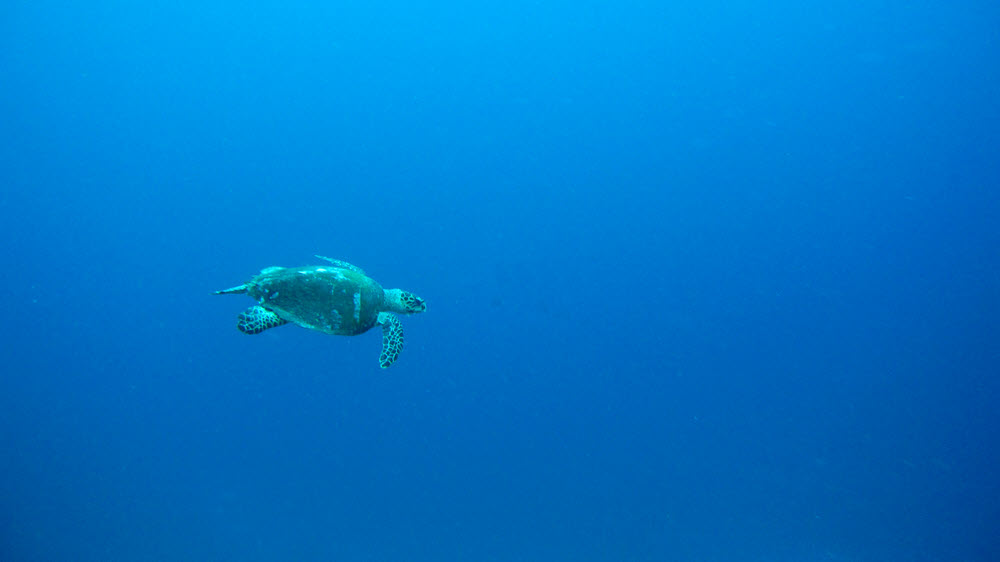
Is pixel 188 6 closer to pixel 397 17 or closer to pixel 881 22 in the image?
pixel 397 17

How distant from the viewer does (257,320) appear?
12.3ft

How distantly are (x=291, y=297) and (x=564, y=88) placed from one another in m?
7.21

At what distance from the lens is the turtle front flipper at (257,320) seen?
371cm

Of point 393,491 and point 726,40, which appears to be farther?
point 726,40

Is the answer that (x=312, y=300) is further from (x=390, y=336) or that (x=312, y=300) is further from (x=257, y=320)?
(x=390, y=336)

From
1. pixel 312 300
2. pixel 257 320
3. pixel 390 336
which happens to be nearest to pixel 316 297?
pixel 312 300

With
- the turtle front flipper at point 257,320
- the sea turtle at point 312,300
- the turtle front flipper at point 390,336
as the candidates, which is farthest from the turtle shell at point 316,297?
the turtle front flipper at point 390,336

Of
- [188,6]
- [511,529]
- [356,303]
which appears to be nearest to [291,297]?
[356,303]

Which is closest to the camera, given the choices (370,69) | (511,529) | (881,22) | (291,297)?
(291,297)

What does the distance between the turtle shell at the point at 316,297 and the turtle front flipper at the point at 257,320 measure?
0.40ft

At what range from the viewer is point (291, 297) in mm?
3541

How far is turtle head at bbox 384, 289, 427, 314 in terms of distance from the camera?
4.44 meters

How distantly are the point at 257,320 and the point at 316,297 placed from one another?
60cm

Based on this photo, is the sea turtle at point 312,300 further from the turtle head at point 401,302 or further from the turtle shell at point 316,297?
the turtle head at point 401,302
